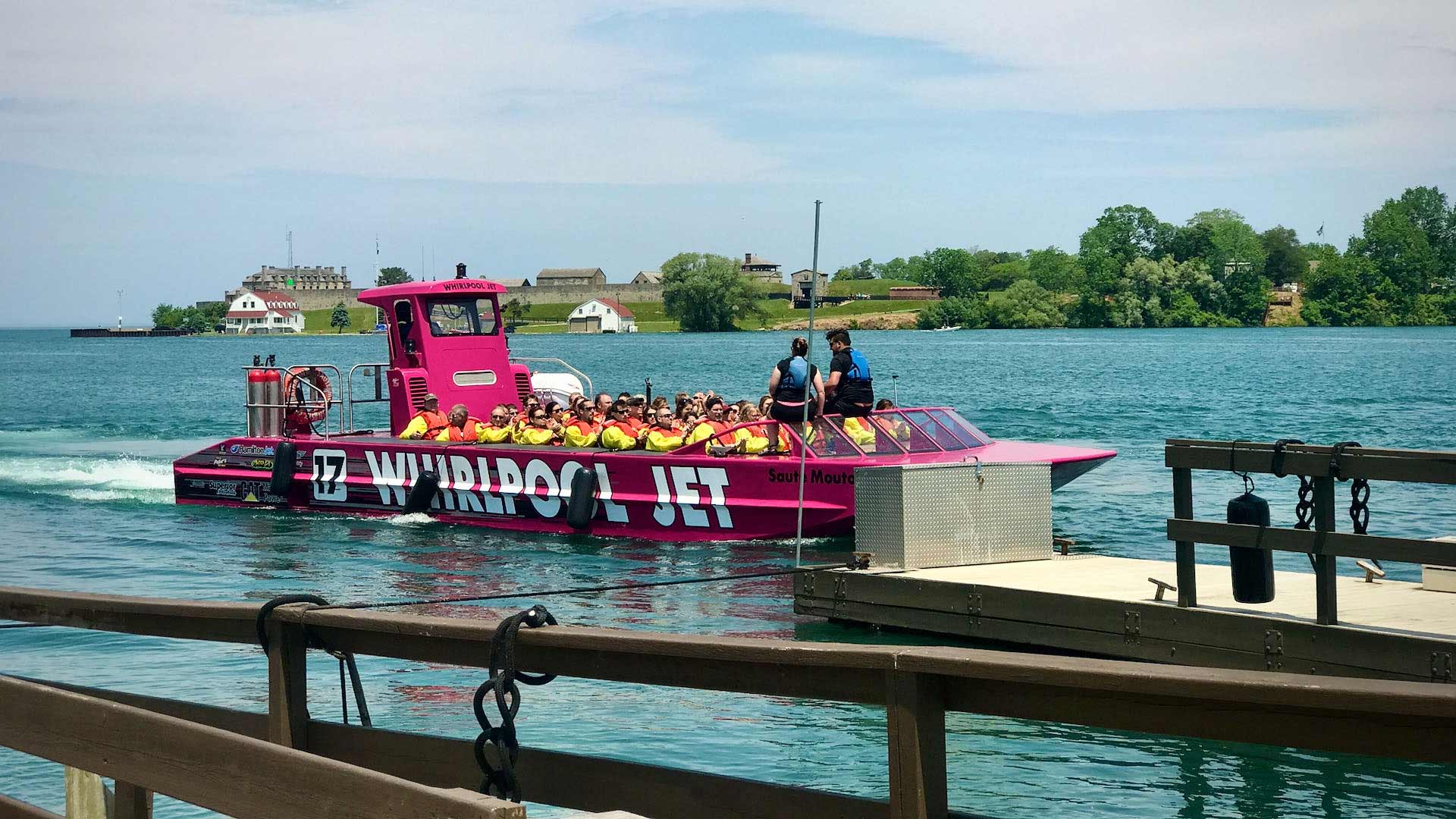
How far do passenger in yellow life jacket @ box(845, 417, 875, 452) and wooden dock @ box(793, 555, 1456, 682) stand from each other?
18.6ft

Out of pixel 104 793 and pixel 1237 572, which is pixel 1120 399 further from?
pixel 104 793

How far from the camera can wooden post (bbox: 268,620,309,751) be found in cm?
466

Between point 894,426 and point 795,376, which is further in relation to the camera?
point 894,426

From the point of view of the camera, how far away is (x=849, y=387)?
18.5m

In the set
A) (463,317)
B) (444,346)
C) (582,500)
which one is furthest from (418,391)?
(582,500)

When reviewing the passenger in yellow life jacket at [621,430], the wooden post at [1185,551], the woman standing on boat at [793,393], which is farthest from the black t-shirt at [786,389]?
the wooden post at [1185,551]

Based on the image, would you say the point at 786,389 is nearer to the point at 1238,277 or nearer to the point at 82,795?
the point at 82,795

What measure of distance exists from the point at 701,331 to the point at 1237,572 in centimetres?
15912

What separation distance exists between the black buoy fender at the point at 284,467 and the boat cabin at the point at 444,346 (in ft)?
5.27

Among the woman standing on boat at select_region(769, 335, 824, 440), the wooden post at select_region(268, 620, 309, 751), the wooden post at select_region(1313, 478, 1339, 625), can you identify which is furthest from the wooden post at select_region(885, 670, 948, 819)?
the woman standing on boat at select_region(769, 335, 824, 440)

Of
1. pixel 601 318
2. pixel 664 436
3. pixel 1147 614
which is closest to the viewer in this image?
pixel 1147 614

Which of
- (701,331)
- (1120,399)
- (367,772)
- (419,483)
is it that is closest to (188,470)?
(419,483)

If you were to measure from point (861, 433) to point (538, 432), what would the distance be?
5.07 meters

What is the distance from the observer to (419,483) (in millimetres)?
21953
